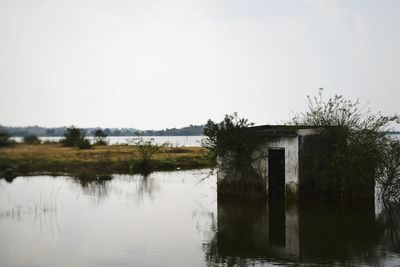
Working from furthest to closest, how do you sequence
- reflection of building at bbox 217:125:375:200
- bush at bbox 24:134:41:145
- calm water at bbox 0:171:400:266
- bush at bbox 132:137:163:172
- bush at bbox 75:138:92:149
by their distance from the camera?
bush at bbox 132:137:163:172, bush at bbox 75:138:92:149, reflection of building at bbox 217:125:375:200, calm water at bbox 0:171:400:266, bush at bbox 24:134:41:145

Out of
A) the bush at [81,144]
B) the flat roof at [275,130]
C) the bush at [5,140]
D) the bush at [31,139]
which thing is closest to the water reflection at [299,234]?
the flat roof at [275,130]

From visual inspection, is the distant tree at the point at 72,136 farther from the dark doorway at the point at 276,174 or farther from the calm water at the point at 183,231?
the dark doorway at the point at 276,174

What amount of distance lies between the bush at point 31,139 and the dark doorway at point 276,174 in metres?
13.7

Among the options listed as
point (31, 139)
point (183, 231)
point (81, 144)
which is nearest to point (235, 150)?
point (183, 231)

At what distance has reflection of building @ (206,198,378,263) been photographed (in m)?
12.0

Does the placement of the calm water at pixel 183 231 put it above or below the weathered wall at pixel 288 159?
below

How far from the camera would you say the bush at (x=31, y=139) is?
30.1 feet

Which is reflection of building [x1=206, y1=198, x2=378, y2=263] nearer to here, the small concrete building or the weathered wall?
the weathered wall

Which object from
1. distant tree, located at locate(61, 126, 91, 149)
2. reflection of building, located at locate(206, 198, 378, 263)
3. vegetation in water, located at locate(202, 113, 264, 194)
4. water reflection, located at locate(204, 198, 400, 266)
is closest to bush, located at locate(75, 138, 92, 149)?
distant tree, located at locate(61, 126, 91, 149)

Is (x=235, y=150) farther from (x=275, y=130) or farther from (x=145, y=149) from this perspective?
(x=145, y=149)

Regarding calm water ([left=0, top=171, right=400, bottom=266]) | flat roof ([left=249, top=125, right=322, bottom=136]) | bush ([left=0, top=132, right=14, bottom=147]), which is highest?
flat roof ([left=249, top=125, right=322, bottom=136])

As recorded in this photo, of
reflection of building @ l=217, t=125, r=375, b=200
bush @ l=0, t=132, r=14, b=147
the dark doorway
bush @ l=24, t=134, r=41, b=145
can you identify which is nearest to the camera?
bush @ l=0, t=132, r=14, b=147

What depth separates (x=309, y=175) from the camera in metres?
20.2

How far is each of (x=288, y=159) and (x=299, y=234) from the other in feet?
19.7
